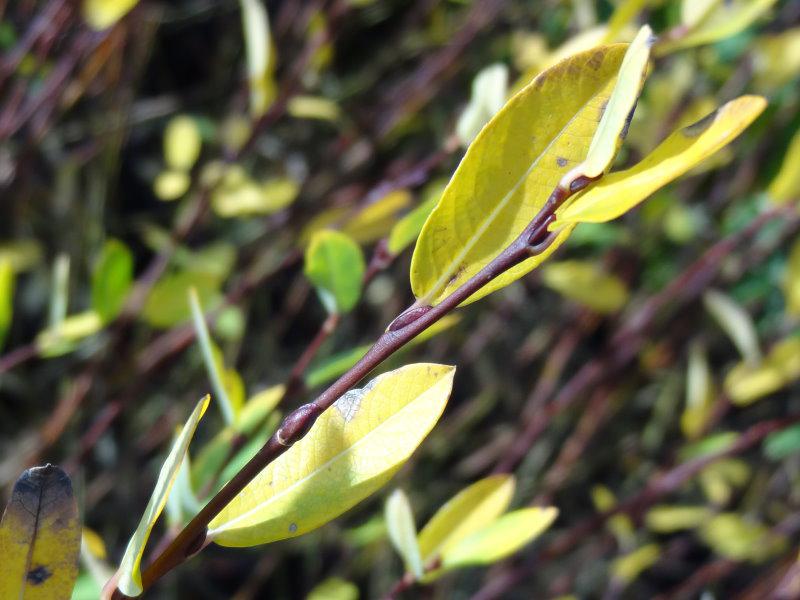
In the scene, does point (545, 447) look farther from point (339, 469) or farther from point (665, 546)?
point (339, 469)

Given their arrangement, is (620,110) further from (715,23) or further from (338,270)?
(715,23)

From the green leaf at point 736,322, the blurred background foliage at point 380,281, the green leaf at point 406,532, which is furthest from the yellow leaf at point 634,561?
the green leaf at point 406,532

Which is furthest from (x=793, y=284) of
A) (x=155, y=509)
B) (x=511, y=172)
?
(x=155, y=509)

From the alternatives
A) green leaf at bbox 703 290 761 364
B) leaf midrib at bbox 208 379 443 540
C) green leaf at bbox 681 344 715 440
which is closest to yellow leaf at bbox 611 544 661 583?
green leaf at bbox 681 344 715 440

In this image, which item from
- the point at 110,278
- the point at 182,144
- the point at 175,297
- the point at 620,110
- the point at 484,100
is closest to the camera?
the point at 620,110

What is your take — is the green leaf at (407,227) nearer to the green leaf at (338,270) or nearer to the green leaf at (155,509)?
the green leaf at (338,270)

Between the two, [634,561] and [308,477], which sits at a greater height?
[308,477]

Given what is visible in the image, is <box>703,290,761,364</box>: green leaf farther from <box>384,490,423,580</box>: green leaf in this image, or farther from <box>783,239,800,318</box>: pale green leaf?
<box>384,490,423,580</box>: green leaf
